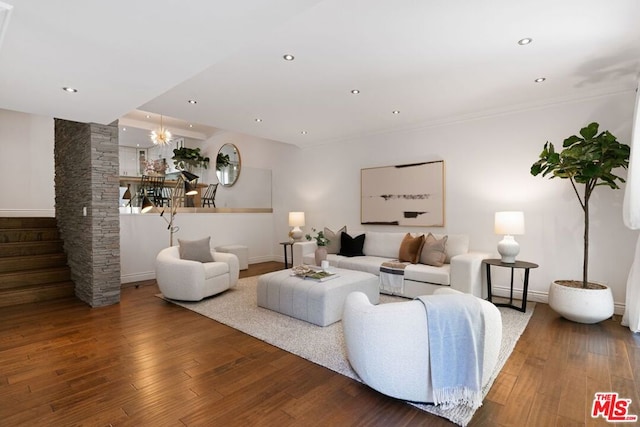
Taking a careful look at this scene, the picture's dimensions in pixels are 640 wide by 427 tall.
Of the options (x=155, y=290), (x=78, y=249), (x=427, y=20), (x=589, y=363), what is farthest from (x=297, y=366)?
(x=78, y=249)

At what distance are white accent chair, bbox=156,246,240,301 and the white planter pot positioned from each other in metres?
4.02

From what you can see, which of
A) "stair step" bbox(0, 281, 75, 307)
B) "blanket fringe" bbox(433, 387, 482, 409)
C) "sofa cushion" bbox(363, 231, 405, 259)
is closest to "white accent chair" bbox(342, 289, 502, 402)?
"blanket fringe" bbox(433, 387, 482, 409)

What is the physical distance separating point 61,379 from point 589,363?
13.0ft

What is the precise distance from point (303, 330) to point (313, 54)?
259 centimetres

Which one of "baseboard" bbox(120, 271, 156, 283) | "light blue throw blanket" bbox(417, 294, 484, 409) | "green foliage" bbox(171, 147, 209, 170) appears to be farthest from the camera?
"green foliage" bbox(171, 147, 209, 170)

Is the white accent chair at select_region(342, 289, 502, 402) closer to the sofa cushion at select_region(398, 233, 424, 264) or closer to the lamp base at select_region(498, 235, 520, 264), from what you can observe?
the lamp base at select_region(498, 235, 520, 264)

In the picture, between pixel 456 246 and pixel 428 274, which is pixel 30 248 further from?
pixel 456 246

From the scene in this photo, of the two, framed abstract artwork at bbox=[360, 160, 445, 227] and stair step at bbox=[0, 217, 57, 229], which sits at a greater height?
framed abstract artwork at bbox=[360, 160, 445, 227]

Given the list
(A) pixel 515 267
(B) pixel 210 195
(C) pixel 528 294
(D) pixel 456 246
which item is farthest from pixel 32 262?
(C) pixel 528 294

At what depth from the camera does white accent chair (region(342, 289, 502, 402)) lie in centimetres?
185

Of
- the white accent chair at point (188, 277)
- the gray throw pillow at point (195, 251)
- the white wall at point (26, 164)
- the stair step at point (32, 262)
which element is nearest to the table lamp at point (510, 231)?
the white accent chair at point (188, 277)

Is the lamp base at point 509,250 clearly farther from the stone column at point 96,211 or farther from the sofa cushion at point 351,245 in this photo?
the stone column at point 96,211

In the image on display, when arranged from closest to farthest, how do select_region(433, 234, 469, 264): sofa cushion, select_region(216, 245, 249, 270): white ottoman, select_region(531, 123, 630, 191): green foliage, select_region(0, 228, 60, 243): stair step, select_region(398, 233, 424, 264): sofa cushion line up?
select_region(531, 123, 630, 191): green foliage, select_region(433, 234, 469, 264): sofa cushion, select_region(398, 233, 424, 264): sofa cushion, select_region(0, 228, 60, 243): stair step, select_region(216, 245, 249, 270): white ottoman

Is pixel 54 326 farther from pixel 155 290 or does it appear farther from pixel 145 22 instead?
pixel 145 22
